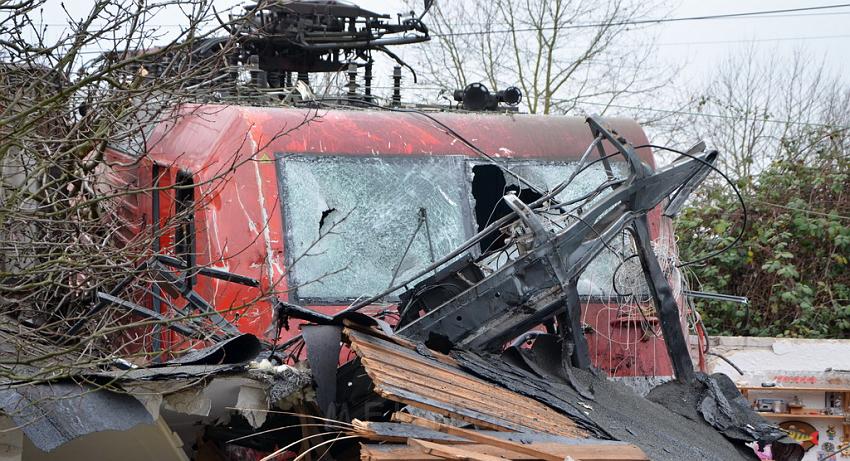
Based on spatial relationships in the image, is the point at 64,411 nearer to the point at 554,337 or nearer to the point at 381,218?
the point at 554,337

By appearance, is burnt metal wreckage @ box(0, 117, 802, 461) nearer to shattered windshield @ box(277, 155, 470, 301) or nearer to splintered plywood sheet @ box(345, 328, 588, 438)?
splintered plywood sheet @ box(345, 328, 588, 438)

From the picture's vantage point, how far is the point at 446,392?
5.32 metres

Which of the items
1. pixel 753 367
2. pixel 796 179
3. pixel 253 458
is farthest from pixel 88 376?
pixel 796 179

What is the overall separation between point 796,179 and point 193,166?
11298 millimetres

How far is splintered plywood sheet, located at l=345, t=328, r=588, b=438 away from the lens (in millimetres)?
5035

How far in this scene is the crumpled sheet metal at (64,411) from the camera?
16.7 feet

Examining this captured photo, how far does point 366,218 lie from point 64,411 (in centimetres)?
307

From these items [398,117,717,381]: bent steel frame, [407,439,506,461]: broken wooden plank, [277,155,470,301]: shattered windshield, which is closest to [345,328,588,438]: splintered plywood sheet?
[407,439,506,461]: broken wooden plank

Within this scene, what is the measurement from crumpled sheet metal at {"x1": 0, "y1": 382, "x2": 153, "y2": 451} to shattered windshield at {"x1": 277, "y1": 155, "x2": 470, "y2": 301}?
→ 2.09 meters

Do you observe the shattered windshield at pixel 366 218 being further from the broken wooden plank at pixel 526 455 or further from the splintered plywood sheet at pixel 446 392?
the broken wooden plank at pixel 526 455

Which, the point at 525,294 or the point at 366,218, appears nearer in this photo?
the point at 525,294

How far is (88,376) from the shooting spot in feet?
17.7

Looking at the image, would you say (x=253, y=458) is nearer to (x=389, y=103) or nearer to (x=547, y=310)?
(x=547, y=310)

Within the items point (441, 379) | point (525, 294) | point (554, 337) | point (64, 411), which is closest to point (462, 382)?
point (441, 379)
